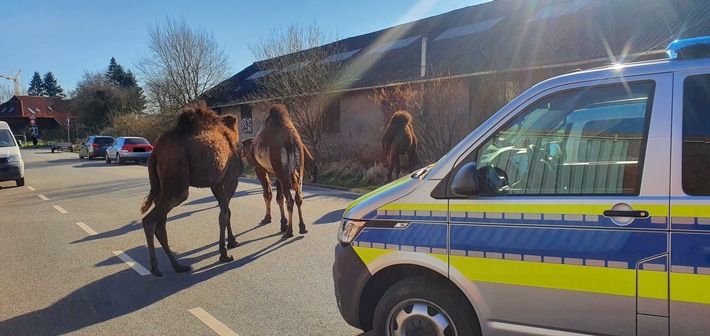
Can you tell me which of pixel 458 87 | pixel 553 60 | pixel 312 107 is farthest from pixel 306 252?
pixel 312 107

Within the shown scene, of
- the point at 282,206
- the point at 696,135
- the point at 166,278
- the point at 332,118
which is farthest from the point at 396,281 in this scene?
the point at 332,118

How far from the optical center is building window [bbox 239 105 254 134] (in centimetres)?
2877

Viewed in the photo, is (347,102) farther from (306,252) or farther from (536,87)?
(536,87)

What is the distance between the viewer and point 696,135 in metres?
2.53

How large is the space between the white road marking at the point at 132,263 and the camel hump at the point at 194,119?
6.21ft

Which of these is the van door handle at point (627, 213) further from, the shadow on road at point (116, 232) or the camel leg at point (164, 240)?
the shadow on road at point (116, 232)

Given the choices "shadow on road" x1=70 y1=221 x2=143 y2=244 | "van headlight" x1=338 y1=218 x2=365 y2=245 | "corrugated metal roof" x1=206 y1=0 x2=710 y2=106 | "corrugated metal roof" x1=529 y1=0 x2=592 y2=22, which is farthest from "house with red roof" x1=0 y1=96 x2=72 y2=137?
"van headlight" x1=338 y1=218 x2=365 y2=245

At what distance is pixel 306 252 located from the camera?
693cm

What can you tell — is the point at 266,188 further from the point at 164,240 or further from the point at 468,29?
the point at 468,29

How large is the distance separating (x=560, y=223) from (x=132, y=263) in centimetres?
584

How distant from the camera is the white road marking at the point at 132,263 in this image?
20.4ft

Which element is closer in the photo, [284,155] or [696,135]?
[696,135]

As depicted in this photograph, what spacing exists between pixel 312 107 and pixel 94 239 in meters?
13.0

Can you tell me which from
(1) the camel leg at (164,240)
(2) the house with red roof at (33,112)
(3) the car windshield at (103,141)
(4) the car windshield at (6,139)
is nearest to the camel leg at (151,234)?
(1) the camel leg at (164,240)
